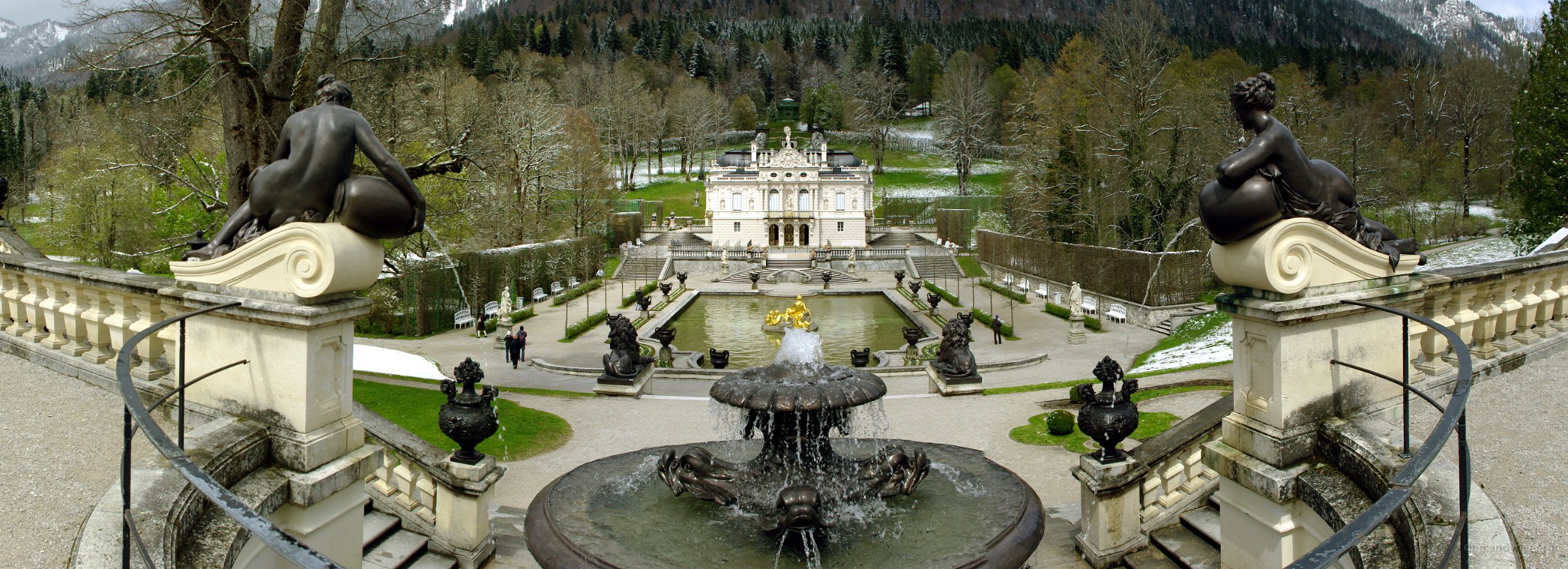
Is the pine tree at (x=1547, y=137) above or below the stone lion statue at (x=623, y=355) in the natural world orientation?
above

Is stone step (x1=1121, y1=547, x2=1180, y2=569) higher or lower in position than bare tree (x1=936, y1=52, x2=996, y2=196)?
lower

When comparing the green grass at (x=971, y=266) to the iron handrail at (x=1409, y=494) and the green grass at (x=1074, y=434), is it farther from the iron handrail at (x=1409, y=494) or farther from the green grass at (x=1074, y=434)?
the iron handrail at (x=1409, y=494)

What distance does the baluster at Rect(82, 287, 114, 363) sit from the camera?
803 cm

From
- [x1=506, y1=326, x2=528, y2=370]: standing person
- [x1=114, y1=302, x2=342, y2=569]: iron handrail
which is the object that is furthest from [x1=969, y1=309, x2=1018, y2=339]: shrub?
[x1=114, y1=302, x2=342, y2=569]: iron handrail

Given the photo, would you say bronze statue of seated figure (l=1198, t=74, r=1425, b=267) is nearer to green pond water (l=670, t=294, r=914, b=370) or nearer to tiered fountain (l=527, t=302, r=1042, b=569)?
tiered fountain (l=527, t=302, r=1042, b=569)

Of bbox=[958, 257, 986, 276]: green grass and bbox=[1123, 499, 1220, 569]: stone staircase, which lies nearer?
bbox=[1123, 499, 1220, 569]: stone staircase

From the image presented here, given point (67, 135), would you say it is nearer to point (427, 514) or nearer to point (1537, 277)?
point (427, 514)

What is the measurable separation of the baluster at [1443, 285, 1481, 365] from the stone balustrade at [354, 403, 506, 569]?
28.1 feet

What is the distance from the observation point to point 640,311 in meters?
39.6

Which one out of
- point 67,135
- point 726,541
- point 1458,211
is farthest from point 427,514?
point 67,135

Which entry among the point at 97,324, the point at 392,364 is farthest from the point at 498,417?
the point at 392,364

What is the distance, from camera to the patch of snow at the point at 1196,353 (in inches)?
792

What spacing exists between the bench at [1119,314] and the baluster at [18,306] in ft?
107

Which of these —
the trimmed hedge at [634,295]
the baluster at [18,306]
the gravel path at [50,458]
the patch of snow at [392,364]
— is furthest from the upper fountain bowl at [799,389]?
the trimmed hedge at [634,295]
